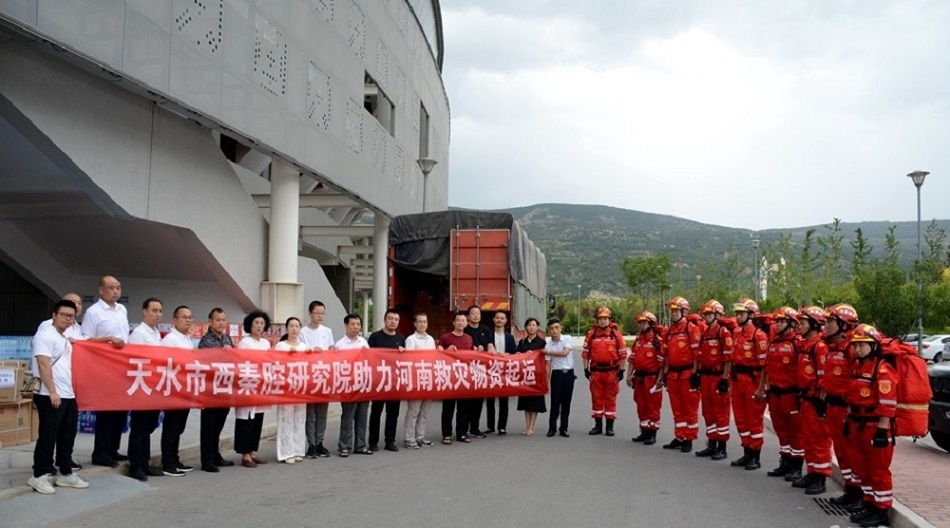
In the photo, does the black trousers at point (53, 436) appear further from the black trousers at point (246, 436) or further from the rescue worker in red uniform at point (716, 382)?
the rescue worker in red uniform at point (716, 382)

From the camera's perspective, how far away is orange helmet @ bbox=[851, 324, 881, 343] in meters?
6.83

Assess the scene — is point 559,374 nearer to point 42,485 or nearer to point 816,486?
point 816,486

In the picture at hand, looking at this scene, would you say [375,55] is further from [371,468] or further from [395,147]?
[371,468]

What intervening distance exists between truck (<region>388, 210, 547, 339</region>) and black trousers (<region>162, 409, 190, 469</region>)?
6831 mm

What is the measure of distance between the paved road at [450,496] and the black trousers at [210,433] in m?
0.19

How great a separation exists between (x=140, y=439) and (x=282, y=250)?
12.0 m

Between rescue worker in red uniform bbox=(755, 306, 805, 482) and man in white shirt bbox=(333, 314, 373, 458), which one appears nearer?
rescue worker in red uniform bbox=(755, 306, 805, 482)

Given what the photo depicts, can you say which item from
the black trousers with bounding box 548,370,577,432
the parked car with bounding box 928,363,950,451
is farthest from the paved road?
the parked car with bounding box 928,363,950,451

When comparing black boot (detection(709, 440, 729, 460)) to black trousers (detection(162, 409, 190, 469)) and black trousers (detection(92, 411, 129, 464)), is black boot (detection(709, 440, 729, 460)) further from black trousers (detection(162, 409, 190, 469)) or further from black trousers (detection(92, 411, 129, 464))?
black trousers (detection(92, 411, 129, 464))

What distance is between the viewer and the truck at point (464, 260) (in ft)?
48.6

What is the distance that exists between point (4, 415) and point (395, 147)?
2088 centimetres

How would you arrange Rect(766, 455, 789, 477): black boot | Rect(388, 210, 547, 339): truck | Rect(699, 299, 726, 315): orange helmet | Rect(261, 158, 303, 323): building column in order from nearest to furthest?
Rect(766, 455, 789, 477): black boot
Rect(699, 299, 726, 315): orange helmet
Rect(388, 210, 547, 339): truck
Rect(261, 158, 303, 323): building column

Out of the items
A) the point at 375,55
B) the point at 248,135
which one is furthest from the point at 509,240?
the point at 375,55

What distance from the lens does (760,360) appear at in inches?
363
